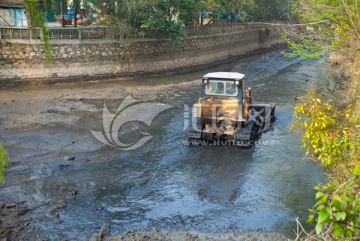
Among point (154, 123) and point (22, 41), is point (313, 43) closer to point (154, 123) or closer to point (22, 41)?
point (154, 123)

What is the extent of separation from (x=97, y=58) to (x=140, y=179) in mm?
14833

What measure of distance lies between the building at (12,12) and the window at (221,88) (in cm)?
1959

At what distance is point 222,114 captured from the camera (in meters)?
12.2

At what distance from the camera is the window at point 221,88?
12391mm

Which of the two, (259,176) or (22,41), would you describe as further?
(22,41)

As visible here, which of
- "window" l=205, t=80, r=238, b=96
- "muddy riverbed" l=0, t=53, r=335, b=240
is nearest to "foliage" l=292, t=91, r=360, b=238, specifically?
"muddy riverbed" l=0, t=53, r=335, b=240

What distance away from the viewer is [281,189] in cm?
1010

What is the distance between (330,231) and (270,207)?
15.9 ft

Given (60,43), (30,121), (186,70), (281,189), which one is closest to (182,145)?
(281,189)

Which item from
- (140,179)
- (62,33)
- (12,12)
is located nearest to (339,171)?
(140,179)

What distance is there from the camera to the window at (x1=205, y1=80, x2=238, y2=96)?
12391 mm
